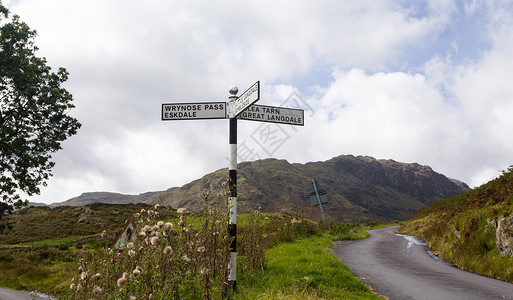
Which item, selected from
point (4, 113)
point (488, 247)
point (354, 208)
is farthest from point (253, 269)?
point (354, 208)

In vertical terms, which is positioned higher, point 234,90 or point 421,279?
point 234,90

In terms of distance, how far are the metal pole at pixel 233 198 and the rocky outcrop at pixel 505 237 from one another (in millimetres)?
8185

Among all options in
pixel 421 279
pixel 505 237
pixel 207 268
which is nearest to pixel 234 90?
pixel 207 268

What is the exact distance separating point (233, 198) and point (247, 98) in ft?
7.24

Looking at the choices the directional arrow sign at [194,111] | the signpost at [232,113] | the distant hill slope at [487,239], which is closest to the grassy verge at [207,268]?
the signpost at [232,113]

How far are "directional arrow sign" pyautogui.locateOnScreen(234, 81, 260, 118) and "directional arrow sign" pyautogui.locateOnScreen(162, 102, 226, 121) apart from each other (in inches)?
17.6

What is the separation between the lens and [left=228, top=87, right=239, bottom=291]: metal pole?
6430 millimetres

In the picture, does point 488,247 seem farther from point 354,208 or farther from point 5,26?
point 354,208

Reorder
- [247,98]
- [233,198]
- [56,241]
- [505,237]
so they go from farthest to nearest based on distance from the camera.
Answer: [56,241], [505,237], [233,198], [247,98]

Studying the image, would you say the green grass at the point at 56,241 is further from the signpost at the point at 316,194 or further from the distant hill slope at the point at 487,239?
the distant hill slope at the point at 487,239

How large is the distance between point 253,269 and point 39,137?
1862cm

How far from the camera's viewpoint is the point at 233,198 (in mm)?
6625

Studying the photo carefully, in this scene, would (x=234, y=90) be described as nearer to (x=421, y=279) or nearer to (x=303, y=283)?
(x=303, y=283)

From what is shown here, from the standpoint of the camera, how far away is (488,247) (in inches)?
397
